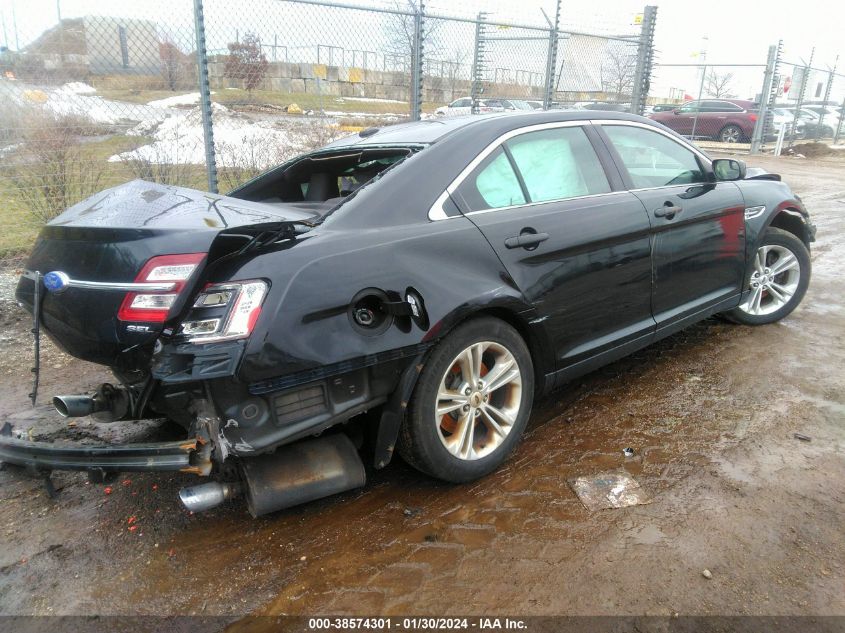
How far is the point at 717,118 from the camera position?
69.0 feet

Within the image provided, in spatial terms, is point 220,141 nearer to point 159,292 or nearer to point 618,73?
point 159,292

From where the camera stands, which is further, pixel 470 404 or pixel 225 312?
pixel 470 404

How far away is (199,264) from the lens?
7.59 ft

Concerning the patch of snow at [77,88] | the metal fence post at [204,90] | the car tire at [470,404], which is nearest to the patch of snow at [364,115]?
the metal fence post at [204,90]

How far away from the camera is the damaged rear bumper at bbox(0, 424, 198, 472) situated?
2.28 m

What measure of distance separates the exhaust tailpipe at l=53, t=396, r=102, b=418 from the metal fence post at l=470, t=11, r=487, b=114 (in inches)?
300

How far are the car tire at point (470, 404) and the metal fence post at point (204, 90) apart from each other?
4258 mm

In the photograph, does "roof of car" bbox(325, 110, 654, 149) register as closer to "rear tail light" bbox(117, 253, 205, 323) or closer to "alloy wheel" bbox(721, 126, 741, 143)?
"rear tail light" bbox(117, 253, 205, 323)

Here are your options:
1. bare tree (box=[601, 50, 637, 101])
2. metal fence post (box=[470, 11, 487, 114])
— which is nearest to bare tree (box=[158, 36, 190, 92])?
metal fence post (box=[470, 11, 487, 114])

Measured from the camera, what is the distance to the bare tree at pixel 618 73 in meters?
12.0

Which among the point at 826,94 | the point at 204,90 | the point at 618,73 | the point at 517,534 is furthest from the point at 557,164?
the point at 826,94

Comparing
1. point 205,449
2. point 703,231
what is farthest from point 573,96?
point 205,449

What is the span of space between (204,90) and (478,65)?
15.4ft

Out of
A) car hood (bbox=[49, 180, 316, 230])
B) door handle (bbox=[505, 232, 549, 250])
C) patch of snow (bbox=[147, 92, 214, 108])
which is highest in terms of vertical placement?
patch of snow (bbox=[147, 92, 214, 108])
